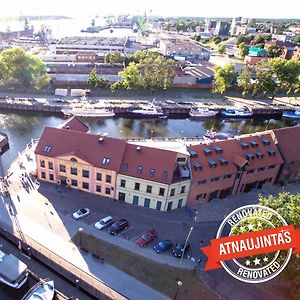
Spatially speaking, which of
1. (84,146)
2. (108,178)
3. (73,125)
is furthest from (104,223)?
(73,125)

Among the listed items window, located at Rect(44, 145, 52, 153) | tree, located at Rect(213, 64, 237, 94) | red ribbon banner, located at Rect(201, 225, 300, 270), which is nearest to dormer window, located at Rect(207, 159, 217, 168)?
red ribbon banner, located at Rect(201, 225, 300, 270)

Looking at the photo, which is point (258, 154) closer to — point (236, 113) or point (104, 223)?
point (104, 223)

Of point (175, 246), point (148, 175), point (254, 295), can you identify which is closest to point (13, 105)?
point (148, 175)

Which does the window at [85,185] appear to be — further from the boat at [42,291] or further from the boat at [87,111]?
the boat at [87,111]

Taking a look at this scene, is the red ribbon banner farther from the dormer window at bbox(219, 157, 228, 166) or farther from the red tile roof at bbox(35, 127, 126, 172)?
the red tile roof at bbox(35, 127, 126, 172)

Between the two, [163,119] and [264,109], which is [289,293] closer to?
[163,119]
